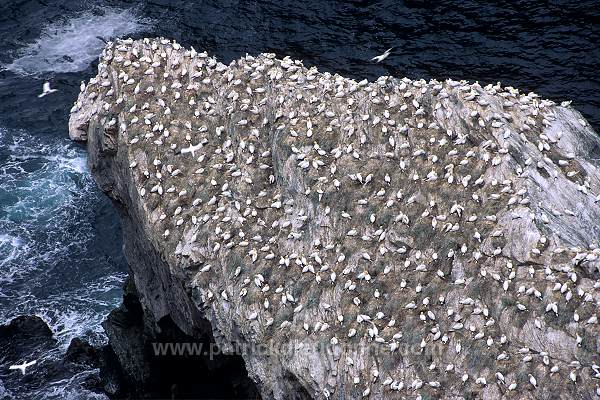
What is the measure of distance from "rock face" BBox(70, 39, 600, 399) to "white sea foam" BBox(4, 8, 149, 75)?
1756 cm

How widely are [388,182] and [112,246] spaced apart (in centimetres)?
1733

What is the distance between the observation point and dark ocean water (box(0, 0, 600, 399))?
3981 cm

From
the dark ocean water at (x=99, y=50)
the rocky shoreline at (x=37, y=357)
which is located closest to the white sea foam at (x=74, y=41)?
the dark ocean water at (x=99, y=50)

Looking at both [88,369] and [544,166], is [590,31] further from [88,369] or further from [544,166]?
[88,369]

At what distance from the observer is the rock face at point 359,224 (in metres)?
25.0

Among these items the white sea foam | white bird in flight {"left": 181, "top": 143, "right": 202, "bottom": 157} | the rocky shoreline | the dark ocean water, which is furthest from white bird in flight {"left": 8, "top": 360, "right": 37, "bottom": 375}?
the white sea foam

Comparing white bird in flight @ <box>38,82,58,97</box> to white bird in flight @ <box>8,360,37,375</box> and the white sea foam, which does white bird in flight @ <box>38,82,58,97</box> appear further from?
white bird in flight @ <box>8,360,37,375</box>

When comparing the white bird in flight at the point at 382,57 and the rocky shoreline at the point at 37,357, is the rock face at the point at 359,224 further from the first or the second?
the white bird in flight at the point at 382,57

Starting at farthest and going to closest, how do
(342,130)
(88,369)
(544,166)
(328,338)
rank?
1. (88,369)
2. (342,130)
3. (544,166)
4. (328,338)

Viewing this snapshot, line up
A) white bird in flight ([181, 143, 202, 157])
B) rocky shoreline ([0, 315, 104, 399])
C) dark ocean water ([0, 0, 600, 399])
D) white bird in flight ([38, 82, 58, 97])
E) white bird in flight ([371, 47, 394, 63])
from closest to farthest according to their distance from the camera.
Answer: white bird in flight ([181, 143, 202, 157]) < rocky shoreline ([0, 315, 104, 399]) < dark ocean water ([0, 0, 600, 399]) < white bird in flight ([371, 47, 394, 63]) < white bird in flight ([38, 82, 58, 97])

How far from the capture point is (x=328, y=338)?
85.5ft

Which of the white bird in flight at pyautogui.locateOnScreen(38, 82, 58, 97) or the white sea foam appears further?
the white sea foam

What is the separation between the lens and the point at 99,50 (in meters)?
50.5

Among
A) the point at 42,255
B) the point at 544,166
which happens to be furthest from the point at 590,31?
the point at 42,255
